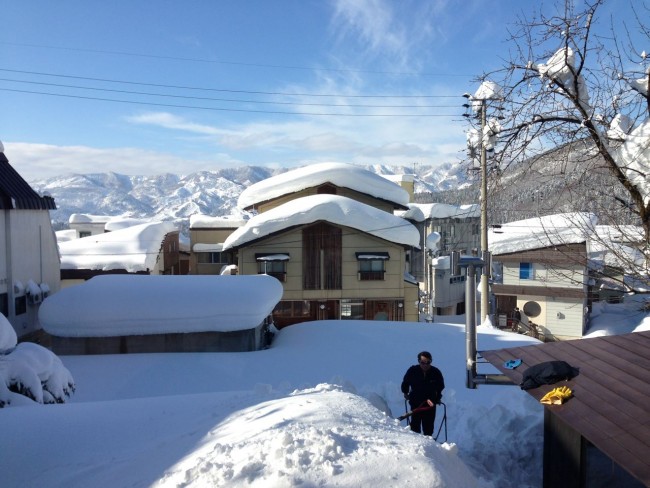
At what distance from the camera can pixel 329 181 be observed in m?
26.7

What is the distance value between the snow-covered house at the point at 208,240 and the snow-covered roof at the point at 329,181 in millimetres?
7959

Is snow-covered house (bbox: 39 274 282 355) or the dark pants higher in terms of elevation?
snow-covered house (bbox: 39 274 282 355)

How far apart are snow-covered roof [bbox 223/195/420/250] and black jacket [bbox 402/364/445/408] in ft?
47.7

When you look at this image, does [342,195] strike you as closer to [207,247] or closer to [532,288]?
[532,288]

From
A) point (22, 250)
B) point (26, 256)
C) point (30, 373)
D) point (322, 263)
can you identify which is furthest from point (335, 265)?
point (30, 373)

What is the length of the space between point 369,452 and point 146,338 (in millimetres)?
Result: 10672

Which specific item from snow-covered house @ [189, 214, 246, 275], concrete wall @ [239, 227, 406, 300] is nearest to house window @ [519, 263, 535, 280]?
concrete wall @ [239, 227, 406, 300]

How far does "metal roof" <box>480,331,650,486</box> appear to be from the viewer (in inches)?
162

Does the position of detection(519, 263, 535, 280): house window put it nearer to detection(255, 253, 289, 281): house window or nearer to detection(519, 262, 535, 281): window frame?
detection(519, 262, 535, 281): window frame

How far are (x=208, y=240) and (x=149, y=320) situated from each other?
23.5m

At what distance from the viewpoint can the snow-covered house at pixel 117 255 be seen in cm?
2481

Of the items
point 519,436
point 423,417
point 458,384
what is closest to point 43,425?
point 423,417

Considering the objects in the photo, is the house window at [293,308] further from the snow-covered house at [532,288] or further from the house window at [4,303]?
the snow-covered house at [532,288]

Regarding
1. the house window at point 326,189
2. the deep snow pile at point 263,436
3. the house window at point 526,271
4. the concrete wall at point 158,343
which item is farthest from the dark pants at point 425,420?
the house window at point 526,271
